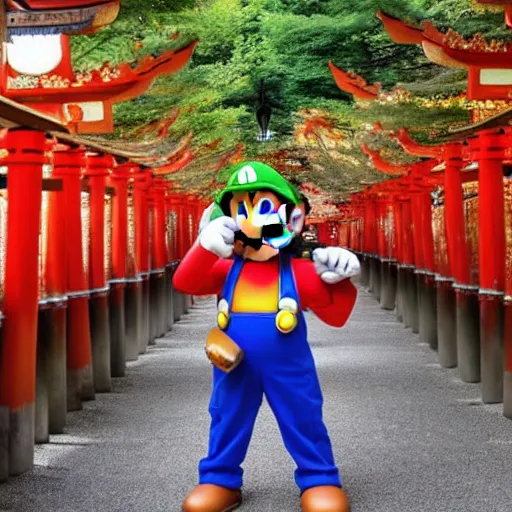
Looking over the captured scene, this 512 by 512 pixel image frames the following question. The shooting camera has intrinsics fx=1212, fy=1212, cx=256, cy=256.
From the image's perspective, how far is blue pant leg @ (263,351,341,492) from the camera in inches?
281

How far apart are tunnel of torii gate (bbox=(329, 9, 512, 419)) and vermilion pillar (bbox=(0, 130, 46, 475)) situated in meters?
3.19

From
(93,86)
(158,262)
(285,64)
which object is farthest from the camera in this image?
(285,64)

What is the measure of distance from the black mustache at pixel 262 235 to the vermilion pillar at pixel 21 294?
201 centimetres

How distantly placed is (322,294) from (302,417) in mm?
742

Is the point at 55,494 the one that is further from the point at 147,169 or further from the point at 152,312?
the point at 152,312

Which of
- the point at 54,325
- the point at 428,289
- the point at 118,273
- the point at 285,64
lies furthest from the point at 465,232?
the point at 285,64

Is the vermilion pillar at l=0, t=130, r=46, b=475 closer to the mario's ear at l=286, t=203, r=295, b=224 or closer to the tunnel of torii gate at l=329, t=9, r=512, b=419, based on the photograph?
the mario's ear at l=286, t=203, r=295, b=224

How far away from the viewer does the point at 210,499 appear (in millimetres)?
7078

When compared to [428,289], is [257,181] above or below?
above

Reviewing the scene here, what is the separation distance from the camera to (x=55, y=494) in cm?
775

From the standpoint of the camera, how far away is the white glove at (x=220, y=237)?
22.8 ft

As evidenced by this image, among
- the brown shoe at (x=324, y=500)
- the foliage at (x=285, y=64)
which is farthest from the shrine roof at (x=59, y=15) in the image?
the brown shoe at (x=324, y=500)

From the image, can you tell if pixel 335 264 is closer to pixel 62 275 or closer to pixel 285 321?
pixel 285 321

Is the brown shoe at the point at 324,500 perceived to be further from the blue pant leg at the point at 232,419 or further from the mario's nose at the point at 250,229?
the mario's nose at the point at 250,229
